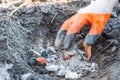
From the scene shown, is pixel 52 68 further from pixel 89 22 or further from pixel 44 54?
pixel 89 22

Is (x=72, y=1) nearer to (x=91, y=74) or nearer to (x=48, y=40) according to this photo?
(x=48, y=40)

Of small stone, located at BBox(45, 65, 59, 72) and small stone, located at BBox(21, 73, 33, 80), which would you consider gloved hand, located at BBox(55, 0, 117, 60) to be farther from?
small stone, located at BBox(21, 73, 33, 80)

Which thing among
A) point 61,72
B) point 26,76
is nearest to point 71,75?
point 61,72

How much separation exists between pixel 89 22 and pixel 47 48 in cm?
41

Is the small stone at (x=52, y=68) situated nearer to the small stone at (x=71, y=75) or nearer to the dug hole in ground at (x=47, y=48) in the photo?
the dug hole in ground at (x=47, y=48)

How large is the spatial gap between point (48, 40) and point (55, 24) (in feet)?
0.58

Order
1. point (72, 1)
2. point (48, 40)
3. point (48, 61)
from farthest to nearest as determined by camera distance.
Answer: point (72, 1), point (48, 40), point (48, 61)

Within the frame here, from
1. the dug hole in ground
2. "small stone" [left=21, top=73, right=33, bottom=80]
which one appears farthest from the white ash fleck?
"small stone" [left=21, top=73, right=33, bottom=80]

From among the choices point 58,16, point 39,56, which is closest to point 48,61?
point 39,56

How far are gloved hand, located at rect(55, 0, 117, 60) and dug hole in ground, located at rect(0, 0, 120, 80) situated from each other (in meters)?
0.12

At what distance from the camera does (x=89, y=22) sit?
2.65m

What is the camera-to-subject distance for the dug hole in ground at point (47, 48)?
2.48m

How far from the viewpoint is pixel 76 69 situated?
260 centimetres

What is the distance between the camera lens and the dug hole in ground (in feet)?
8.13
